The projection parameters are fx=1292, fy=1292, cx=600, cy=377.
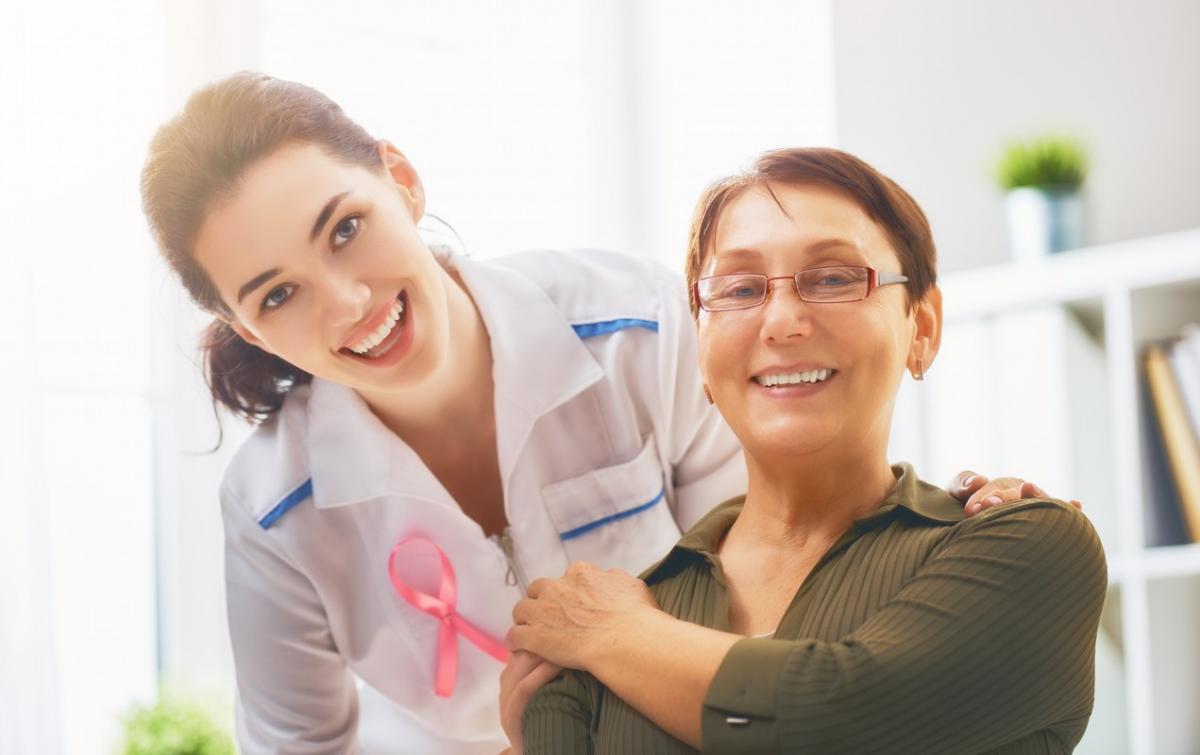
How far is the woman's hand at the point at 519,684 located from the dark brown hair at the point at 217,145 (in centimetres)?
47

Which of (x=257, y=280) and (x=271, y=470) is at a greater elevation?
(x=257, y=280)

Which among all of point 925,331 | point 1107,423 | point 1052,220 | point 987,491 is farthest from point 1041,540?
point 1052,220

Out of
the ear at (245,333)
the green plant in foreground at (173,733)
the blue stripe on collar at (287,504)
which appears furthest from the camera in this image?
the green plant in foreground at (173,733)

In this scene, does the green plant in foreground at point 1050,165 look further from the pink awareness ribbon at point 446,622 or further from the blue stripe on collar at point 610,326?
the pink awareness ribbon at point 446,622

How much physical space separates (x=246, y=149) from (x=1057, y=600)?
2.62ft

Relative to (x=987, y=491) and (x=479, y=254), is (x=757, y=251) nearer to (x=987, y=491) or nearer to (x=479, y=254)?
(x=987, y=491)

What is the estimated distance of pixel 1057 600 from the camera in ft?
2.99

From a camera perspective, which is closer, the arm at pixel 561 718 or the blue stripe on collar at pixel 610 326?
the arm at pixel 561 718

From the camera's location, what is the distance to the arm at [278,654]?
1.44 meters

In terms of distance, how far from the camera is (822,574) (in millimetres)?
1006

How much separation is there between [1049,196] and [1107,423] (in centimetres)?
47

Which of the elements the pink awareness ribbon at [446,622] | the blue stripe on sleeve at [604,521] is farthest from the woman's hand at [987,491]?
the pink awareness ribbon at [446,622]

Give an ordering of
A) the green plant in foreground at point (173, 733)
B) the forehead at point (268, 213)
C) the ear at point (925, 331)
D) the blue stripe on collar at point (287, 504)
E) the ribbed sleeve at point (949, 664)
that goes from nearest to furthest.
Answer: the ribbed sleeve at point (949, 664) < the ear at point (925, 331) < the forehead at point (268, 213) < the blue stripe on collar at point (287, 504) < the green plant in foreground at point (173, 733)

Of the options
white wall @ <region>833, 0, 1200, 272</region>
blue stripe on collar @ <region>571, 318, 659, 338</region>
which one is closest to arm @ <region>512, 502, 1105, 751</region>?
blue stripe on collar @ <region>571, 318, 659, 338</region>
